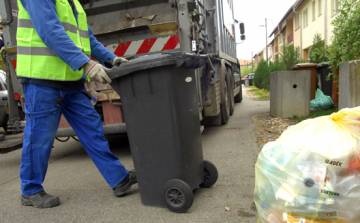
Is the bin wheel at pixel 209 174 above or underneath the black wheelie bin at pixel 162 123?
underneath

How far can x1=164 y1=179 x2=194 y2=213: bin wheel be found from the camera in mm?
2091

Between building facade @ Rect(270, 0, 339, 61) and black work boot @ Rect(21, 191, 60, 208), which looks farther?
building facade @ Rect(270, 0, 339, 61)

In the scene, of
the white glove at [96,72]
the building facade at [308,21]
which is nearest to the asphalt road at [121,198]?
the white glove at [96,72]

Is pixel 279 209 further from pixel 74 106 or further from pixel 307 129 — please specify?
pixel 74 106

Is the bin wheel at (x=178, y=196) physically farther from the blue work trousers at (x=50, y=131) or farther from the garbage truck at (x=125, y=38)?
the garbage truck at (x=125, y=38)

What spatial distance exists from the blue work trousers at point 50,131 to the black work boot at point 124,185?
0.04 metres

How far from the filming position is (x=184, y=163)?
2.19 metres

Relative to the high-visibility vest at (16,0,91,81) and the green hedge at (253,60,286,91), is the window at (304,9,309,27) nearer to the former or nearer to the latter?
the green hedge at (253,60,286,91)

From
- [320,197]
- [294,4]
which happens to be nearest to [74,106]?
[320,197]

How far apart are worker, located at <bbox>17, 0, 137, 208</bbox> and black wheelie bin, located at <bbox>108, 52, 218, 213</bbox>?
25cm

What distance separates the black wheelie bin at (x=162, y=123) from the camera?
2082mm

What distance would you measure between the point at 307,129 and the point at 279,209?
50cm

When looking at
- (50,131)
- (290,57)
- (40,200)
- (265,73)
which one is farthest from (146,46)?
(265,73)

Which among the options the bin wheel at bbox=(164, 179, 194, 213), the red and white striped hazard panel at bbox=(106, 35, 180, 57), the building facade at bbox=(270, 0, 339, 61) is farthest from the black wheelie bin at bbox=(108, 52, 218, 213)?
the building facade at bbox=(270, 0, 339, 61)
